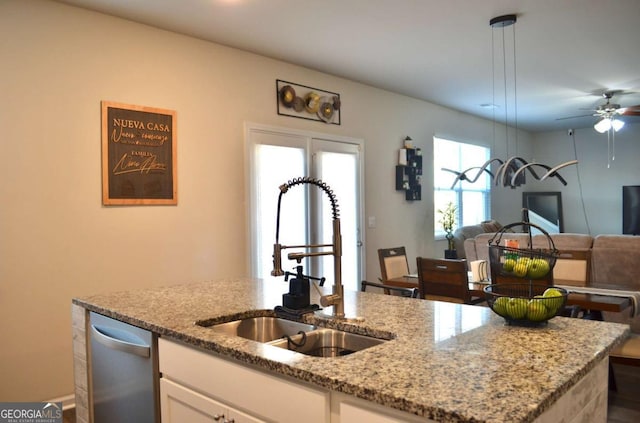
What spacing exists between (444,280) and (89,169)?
97.5 inches

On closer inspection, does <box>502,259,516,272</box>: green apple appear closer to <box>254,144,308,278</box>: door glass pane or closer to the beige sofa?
the beige sofa

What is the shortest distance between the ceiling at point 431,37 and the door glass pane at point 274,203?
0.87m

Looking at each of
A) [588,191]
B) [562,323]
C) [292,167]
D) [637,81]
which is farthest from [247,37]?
[588,191]

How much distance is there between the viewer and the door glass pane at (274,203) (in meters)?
4.30

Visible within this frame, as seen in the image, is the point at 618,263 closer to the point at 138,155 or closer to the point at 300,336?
the point at 300,336

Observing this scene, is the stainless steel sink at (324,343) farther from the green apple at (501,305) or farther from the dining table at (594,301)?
the dining table at (594,301)

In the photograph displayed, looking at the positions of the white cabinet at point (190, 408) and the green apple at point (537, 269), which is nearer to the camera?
the white cabinet at point (190, 408)

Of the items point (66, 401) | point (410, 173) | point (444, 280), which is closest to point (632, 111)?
point (410, 173)

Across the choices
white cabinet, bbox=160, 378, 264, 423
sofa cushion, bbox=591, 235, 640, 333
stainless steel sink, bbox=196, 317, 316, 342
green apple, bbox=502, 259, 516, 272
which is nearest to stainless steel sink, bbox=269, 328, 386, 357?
stainless steel sink, bbox=196, 317, 316, 342

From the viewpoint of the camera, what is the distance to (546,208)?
31.6 feet

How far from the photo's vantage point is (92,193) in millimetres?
3307

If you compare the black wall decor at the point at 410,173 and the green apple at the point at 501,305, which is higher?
the black wall decor at the point at 410,173

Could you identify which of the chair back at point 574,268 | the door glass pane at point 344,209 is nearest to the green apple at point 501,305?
the chair back at point 574,268

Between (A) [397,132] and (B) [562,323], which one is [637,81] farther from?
(B) [562,323]
